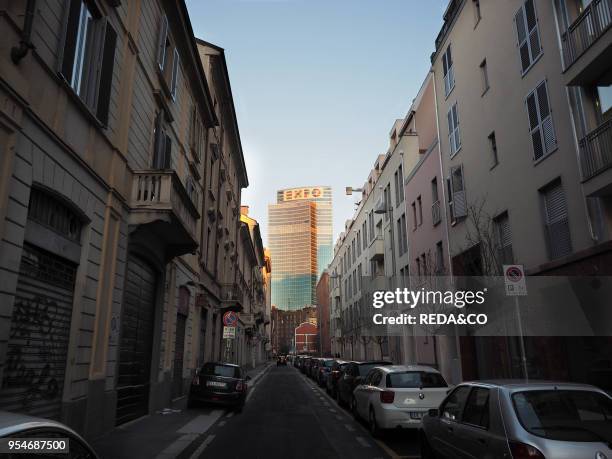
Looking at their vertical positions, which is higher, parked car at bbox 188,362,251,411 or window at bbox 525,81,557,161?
window at bbox 525,81,557,161

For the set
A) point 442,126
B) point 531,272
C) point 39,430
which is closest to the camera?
point 39,430

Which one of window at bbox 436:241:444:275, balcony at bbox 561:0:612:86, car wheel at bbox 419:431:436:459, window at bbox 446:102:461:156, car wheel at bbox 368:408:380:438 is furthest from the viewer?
Answer: window at bbox 436:241:444:275

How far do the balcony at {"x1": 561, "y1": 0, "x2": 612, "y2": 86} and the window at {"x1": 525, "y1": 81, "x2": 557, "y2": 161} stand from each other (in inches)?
51.6

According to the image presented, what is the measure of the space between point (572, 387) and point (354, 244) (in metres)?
48.7

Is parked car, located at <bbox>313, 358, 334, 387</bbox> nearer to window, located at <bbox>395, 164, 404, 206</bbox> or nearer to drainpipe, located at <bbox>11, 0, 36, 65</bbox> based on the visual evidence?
window, located at <bbox>395, 164, 404, 206</bbox>

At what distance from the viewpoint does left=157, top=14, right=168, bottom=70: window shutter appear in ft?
Result: 46.5

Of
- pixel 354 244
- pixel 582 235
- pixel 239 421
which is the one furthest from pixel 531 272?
pixel 354 244

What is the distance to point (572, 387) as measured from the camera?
5.38 metres

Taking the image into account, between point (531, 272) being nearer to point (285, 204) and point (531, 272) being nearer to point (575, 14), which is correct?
point (575, 14)

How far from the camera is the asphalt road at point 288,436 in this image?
8922 millimetres

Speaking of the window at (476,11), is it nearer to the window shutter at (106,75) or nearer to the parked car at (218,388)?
the window shutter at (106,75)

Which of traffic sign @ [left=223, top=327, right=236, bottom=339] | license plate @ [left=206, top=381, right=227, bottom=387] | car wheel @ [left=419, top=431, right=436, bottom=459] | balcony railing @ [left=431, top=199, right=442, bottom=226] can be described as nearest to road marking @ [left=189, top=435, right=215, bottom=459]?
car wheel @ [left=419, top=431, right=436, bottom=459]

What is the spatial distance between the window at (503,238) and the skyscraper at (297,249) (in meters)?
148

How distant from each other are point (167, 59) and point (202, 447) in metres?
11.9
